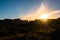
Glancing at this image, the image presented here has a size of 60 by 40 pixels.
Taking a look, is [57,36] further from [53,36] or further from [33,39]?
[33,39]

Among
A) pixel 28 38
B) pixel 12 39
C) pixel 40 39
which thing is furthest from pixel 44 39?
pixel 12 39

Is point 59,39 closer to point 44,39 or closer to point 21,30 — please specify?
point 44,39

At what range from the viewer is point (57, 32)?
3538cm

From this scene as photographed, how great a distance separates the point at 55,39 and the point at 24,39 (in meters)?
7.00

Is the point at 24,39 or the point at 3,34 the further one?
the point at 3,34

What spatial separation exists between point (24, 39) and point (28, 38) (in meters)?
0.90

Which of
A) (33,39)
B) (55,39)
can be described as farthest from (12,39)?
(55,39)

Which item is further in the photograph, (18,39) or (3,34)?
(3,34)

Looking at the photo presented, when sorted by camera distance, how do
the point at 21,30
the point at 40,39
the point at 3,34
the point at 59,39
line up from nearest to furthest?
the point at 59,39, the point at 40,39, the point at 3,34, the point at 21,30

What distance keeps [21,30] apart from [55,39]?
19.2 metres

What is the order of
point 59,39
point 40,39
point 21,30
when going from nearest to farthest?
point 59,39 < point 40,39 < point 21,30

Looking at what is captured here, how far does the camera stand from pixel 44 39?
37.9 meters

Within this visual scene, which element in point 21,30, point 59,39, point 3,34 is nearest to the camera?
point 59,39

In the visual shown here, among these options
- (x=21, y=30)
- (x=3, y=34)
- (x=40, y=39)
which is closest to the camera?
(x=40, y=39)
